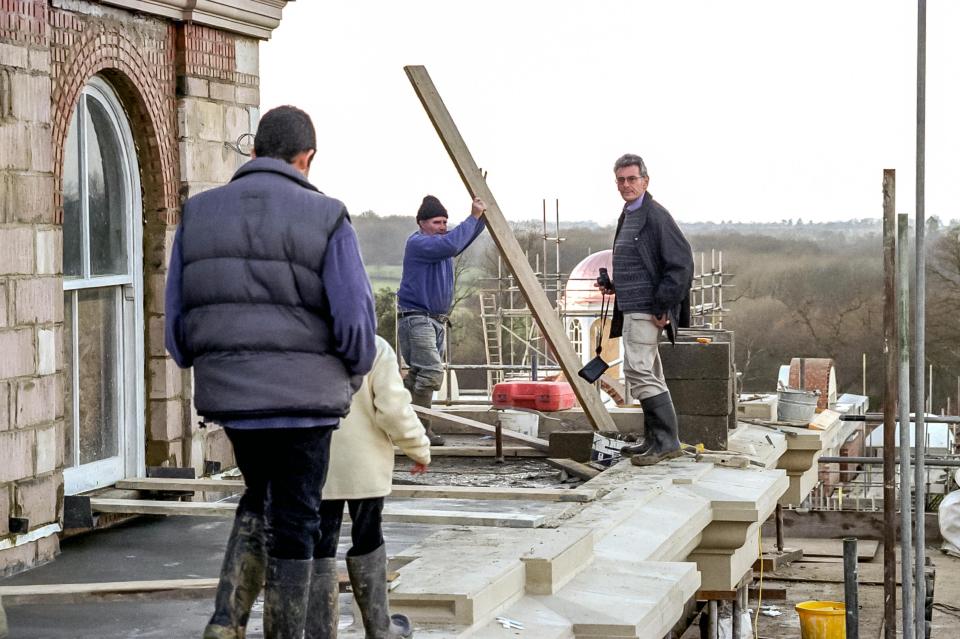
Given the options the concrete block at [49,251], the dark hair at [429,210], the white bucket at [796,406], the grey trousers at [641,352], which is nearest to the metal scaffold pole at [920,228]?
the grey trousers at [641,352]

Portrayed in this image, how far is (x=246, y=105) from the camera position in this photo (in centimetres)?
1082

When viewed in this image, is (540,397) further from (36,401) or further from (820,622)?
(36,401)

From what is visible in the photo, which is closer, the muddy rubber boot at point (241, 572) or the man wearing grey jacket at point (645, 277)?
the muddy rubber boot at point (241, 572)

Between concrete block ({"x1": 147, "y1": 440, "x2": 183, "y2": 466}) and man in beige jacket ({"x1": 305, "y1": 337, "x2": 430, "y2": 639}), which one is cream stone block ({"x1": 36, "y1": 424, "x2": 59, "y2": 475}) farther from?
man in beige jacket ({"x1": 305, "y1": 337, "x2": 430, "y2": 639})

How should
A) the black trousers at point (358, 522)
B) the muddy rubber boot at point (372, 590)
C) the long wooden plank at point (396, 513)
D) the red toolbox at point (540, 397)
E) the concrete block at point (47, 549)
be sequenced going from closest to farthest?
the black trousers at point (358, 522)
the muddy rubber boot at point (372, 590)
the concrete block at point (47, 549)
the long wooden plank at point (396, 513)
the red toolbox at point (540, 397)

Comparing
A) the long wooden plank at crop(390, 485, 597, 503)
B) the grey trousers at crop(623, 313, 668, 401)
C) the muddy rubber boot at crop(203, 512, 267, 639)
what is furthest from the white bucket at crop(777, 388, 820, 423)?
the muddy rubber boot at crop(203, 512, 267, 639)

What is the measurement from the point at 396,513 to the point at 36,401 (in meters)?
1.98

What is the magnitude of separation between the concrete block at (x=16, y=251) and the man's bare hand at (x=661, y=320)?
4.14 metres

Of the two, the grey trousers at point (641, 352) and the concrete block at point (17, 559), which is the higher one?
the grey trousers at point (641, 352)

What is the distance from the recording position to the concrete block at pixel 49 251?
809 centimetres

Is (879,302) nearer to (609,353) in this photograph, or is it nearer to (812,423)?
(609,353)

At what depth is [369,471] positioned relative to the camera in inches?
210

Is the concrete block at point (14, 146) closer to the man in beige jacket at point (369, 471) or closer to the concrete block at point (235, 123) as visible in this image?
the concrete block at point (235, 123)

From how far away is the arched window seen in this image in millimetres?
8875
